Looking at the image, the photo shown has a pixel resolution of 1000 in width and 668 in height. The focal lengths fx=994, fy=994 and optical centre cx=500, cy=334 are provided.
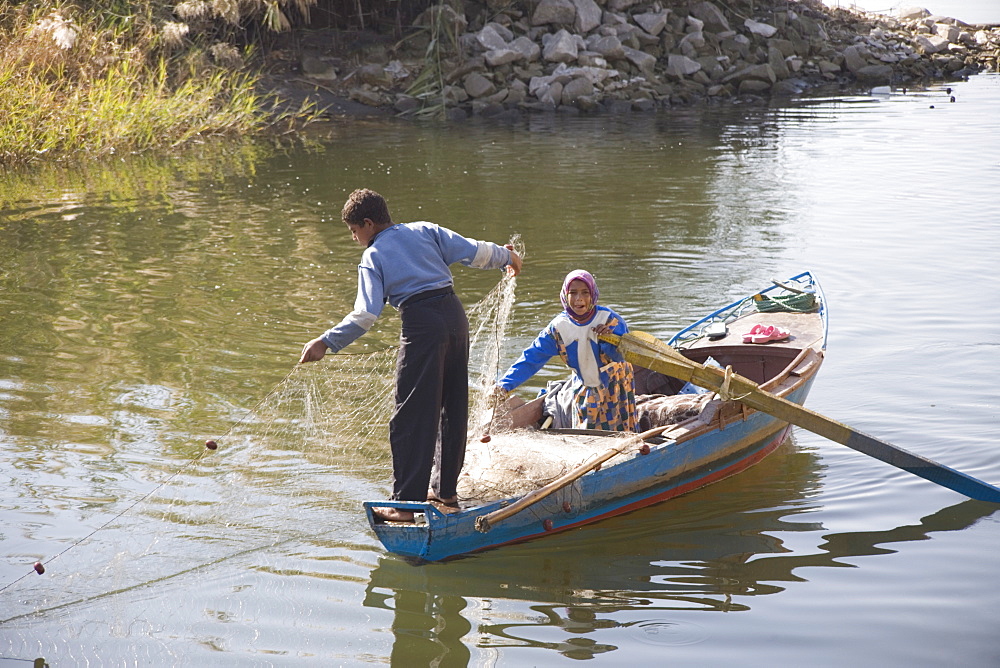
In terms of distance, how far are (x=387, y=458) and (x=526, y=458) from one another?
1.39 meters

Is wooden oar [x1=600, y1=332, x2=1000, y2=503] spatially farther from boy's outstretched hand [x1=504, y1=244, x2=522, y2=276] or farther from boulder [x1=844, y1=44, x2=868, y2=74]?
boulder [x1=844, y1=44, x2=868, y2=74]

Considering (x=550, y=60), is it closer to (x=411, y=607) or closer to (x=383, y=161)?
(x=383, y=161)

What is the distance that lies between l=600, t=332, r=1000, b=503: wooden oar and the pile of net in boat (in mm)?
448

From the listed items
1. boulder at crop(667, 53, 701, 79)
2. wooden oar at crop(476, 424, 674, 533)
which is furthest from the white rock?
wooden oar at crop(476, 424, 674, 533)

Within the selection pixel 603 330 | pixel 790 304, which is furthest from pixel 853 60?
pixel 603 330

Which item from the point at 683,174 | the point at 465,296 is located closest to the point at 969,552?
the point at 465,296

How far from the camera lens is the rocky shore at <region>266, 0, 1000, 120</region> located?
69.4 feet

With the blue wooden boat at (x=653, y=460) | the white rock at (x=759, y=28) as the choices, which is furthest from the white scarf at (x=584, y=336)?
the white rock at (x=759, y=28)

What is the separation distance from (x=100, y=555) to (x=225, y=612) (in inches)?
35.6

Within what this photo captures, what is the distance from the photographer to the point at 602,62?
21.4 m

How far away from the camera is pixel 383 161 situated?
16422 mm

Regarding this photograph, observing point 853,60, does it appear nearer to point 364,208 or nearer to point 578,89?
point 578,89

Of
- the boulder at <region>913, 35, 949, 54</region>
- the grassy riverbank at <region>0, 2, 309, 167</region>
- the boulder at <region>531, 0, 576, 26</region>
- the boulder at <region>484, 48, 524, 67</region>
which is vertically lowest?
the grassy riverbank at <region>0, 2, 309, 167</region>

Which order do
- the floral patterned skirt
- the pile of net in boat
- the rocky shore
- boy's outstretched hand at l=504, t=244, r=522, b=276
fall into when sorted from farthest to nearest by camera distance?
the rocky shore → the floral patterned skirt → boy's outstretched hand at l=504, t=244, r=522, b=276 → the pile of net in boat
